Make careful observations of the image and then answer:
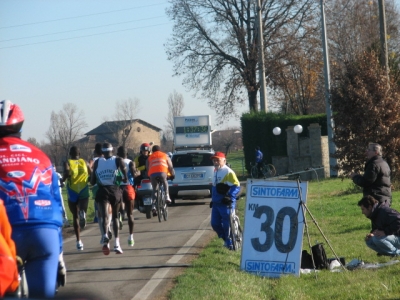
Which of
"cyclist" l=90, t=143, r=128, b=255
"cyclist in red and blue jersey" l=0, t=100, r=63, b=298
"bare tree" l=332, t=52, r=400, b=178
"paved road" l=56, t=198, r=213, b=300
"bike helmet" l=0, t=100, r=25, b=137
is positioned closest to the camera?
"cyclist in red and blue jersey" l=0, t=100, r=63, b=298

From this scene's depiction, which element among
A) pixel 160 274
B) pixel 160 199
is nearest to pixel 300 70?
pixel 160 199

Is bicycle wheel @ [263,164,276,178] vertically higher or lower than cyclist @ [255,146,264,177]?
lower

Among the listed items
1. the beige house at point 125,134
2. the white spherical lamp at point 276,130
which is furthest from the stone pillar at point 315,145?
the beige house at point 125,134

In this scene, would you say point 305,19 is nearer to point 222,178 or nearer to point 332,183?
point 332,183

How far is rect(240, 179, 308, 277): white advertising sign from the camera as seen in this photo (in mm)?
10422

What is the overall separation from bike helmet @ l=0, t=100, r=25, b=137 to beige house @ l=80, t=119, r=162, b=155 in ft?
231

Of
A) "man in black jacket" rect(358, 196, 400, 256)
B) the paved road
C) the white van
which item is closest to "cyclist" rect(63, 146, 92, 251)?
the paved road

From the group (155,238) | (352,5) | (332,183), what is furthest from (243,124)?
(155,238)

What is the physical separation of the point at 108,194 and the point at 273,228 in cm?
313

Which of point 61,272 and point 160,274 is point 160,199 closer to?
point 160,274

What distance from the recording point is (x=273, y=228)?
1067 cm

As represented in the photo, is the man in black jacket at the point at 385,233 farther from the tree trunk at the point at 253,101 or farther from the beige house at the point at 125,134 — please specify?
the beige house at the point at 125,134

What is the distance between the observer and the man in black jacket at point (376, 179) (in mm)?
12281

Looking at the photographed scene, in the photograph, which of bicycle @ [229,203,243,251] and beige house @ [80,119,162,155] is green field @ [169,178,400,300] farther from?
beige house @ [80,119,162,155]
